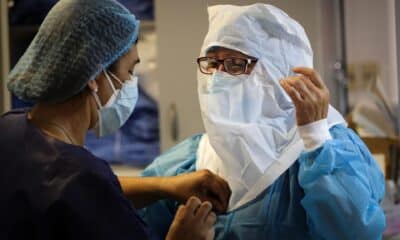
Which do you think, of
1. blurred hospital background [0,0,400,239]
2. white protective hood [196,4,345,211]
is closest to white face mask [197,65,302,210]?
white protective hood [196,4,345,211]

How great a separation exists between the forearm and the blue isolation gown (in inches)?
6.2

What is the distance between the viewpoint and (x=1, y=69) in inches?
97.8

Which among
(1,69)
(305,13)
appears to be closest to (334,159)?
(305,13)

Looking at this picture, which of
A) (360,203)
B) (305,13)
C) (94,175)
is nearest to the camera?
(94,175)

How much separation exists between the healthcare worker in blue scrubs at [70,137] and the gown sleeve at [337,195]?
8.4 inches

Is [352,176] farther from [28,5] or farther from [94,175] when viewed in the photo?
[28,5]

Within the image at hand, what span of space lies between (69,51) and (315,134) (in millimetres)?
505

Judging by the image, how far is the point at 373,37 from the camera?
8.18ft

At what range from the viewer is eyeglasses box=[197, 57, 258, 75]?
4.31 feet

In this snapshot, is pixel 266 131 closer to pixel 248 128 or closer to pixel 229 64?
pixel 248 128

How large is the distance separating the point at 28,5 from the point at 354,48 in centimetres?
142

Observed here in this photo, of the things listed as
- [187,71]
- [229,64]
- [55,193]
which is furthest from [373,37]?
[55,193]

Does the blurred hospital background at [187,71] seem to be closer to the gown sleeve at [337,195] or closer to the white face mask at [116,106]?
the white face mask at [116,106]

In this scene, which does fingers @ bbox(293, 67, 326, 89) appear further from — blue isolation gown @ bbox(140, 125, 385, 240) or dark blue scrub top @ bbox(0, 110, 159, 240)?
dark blue scrub top @ bbox(0, 110, 159, 240)
